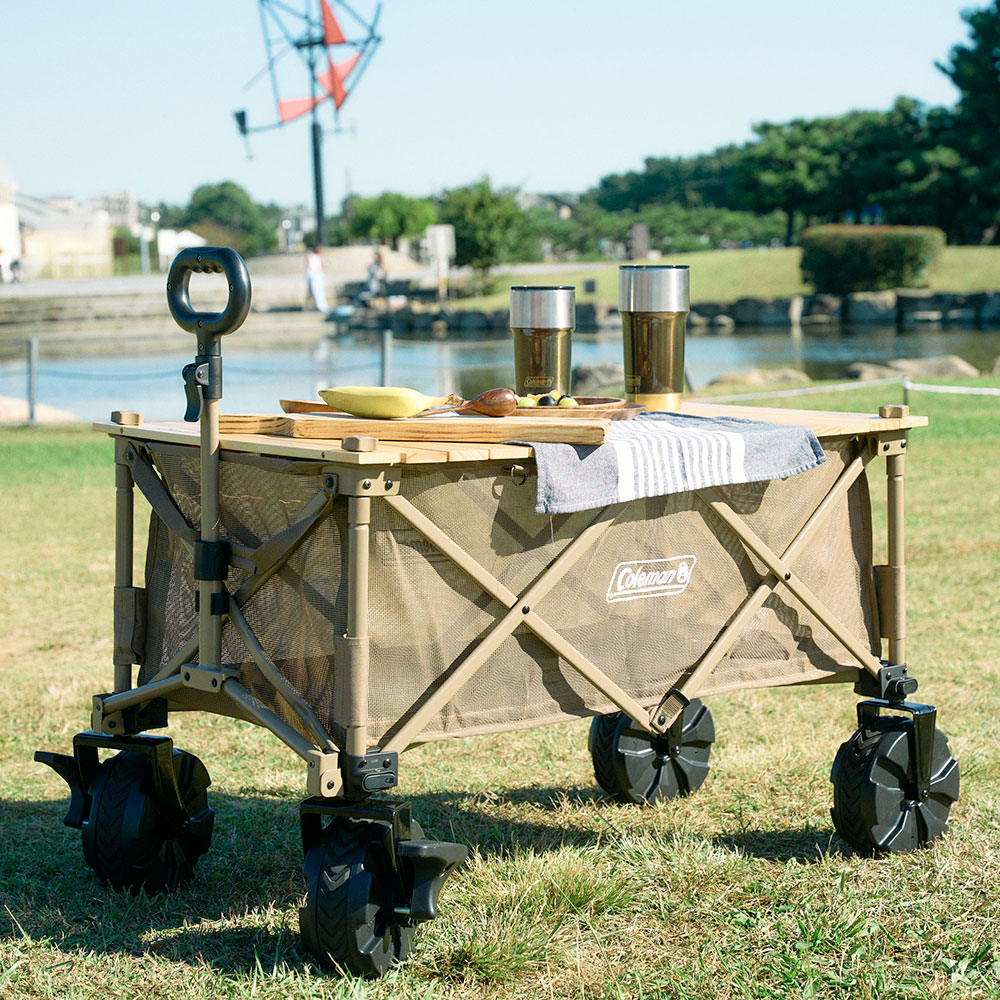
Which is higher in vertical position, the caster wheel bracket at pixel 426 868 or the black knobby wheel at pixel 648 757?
the caster wheel bracket at pixel 426 868

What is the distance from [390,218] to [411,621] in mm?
78996

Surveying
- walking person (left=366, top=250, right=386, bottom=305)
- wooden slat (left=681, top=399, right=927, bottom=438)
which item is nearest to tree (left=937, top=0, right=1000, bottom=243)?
walking person (left=366, top=250, right=386, bottom=305)

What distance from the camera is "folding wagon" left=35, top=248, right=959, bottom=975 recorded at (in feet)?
8.44

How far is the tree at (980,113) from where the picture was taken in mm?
51188

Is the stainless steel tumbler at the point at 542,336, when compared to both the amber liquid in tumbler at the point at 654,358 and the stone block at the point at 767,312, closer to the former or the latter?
the amber liquid in tumbler at the point at 654,358

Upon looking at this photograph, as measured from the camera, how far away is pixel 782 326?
42875 mm

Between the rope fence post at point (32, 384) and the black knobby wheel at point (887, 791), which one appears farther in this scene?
the rope fence post at point (32, 384)

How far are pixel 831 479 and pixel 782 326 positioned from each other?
40905 millimetres

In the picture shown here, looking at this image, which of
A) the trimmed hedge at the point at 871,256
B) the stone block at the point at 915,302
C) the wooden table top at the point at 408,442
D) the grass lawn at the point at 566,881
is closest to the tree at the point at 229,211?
the trimmed hedge at the point at 871,256

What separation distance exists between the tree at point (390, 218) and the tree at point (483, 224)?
68.3 ft

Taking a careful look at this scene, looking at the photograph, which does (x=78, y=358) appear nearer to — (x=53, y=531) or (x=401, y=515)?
(x=53, y=531)

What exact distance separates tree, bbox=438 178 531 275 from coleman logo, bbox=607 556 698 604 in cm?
5534

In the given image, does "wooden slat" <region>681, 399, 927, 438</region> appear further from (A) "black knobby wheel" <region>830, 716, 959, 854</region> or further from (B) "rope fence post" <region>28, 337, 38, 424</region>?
(B) "rope fence post" <region>28, 337, 38, 424</region>

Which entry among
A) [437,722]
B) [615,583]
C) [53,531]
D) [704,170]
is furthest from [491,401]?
[704,170]
